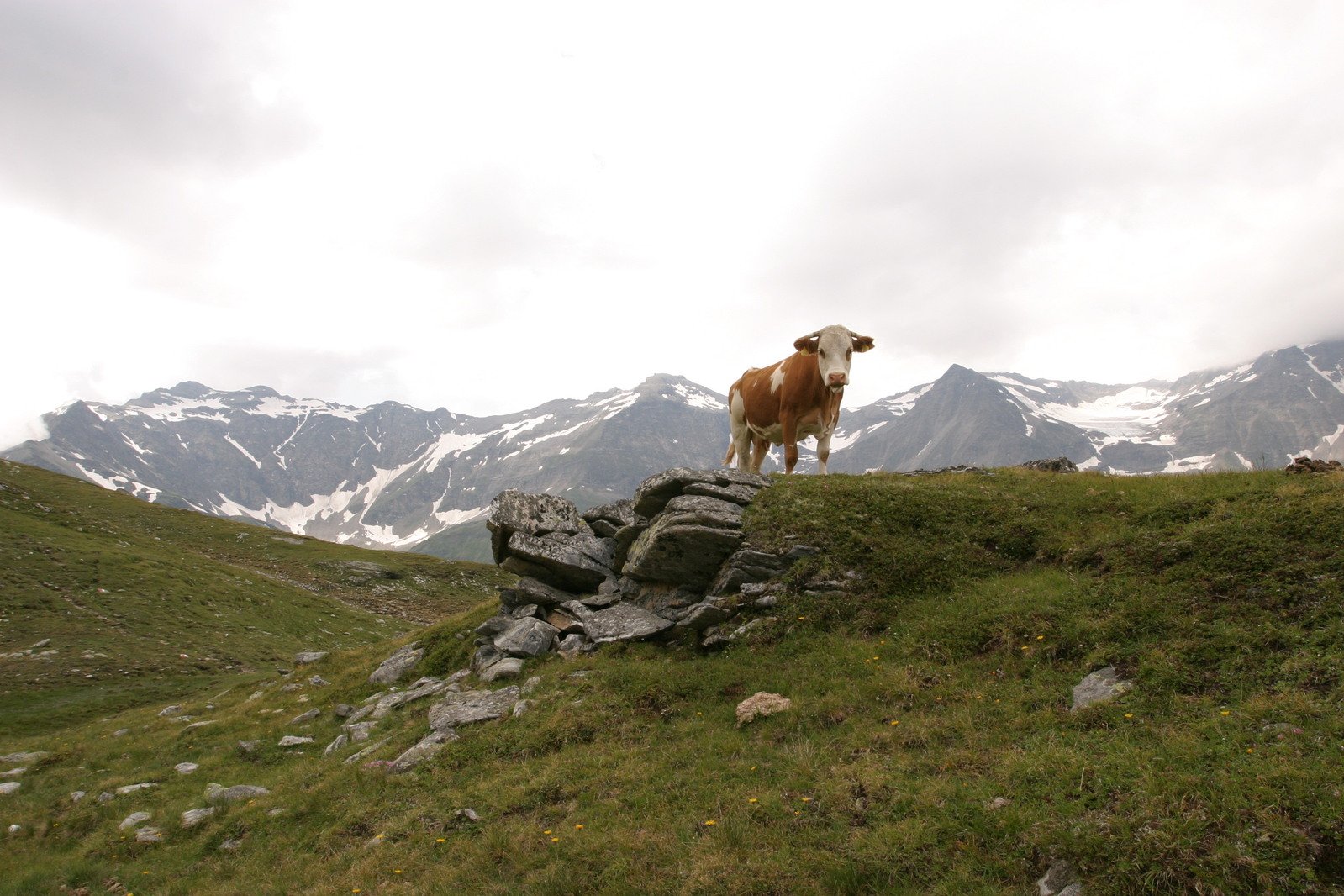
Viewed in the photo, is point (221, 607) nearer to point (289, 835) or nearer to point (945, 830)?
point (289, 835)

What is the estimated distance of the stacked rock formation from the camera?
16.4 metres

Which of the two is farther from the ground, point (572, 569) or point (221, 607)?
point (572, 569)

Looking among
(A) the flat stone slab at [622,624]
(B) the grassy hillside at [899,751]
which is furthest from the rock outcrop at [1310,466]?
(A) the flat stone slab at [622,624]

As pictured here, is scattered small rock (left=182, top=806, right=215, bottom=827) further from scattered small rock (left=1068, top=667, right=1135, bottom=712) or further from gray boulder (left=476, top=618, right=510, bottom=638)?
scattered small rock (left=1068, top=667, right=1135, bottom=712)

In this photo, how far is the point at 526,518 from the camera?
65.9 feet

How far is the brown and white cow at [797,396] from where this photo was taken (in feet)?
64.5

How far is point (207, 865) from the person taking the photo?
11953 millimetres

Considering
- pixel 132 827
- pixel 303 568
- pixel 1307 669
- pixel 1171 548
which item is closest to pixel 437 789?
pixel 132 827

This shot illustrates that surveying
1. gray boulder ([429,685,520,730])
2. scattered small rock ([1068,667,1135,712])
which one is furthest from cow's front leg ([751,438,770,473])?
scattered small rock ([1068,667,1135,712])

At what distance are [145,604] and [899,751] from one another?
4218 cm

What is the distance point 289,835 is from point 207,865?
4.70ft

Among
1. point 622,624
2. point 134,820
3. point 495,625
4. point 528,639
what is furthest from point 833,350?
point 134,820

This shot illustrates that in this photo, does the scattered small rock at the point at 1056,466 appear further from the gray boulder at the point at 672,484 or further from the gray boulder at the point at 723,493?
the gray boulder at the point at 723,493

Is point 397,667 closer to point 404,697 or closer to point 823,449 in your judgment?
point 404,697
